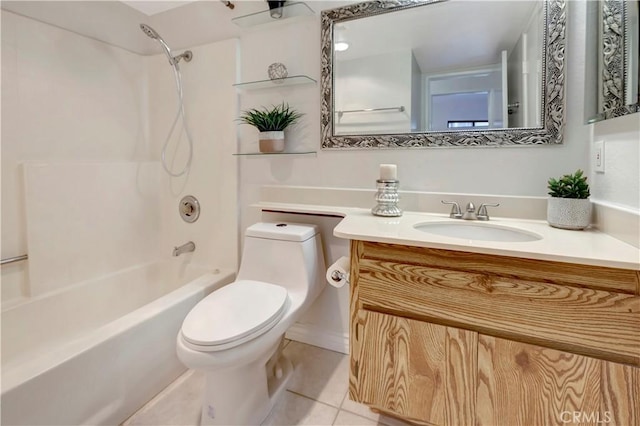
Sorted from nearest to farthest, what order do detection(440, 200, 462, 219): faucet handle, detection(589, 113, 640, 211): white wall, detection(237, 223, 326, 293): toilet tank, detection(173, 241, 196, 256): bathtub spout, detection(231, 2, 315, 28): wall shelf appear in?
detection(589, 113, 640, 211): white wall < detection(440, 200, 462, 219): faucet handle < detection(237, 223, 326, 293): toilet tank < detection(231, 2, 315, 28): wall shelf < detection(173, 241, 196, 256): bathtub spout

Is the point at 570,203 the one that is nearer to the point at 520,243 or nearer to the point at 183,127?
the point at 520,243

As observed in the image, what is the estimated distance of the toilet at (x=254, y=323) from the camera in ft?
3.25

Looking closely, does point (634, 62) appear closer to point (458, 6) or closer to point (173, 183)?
point (458, 6)

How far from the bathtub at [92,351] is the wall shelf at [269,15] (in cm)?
Result: 147

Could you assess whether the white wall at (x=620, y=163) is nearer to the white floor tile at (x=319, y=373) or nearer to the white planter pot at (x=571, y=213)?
the white planter pot at (x=571, y=213)

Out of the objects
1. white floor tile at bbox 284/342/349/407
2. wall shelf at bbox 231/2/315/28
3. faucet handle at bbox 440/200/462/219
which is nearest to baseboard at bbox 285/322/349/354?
white floor tile at bbox 284/342/349/407

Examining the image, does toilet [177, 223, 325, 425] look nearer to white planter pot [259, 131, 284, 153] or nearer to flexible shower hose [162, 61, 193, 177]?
white planter pot [259, 131, 284, 153]

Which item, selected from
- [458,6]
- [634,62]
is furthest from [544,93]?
[458,6]

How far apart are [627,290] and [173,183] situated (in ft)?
7.49

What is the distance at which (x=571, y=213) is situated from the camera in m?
1.06

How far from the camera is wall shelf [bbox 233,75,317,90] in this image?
1.62 metres

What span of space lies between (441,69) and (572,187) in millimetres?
729

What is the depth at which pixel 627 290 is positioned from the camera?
738mm

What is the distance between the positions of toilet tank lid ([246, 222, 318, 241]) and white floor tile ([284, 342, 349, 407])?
2.21 ft
